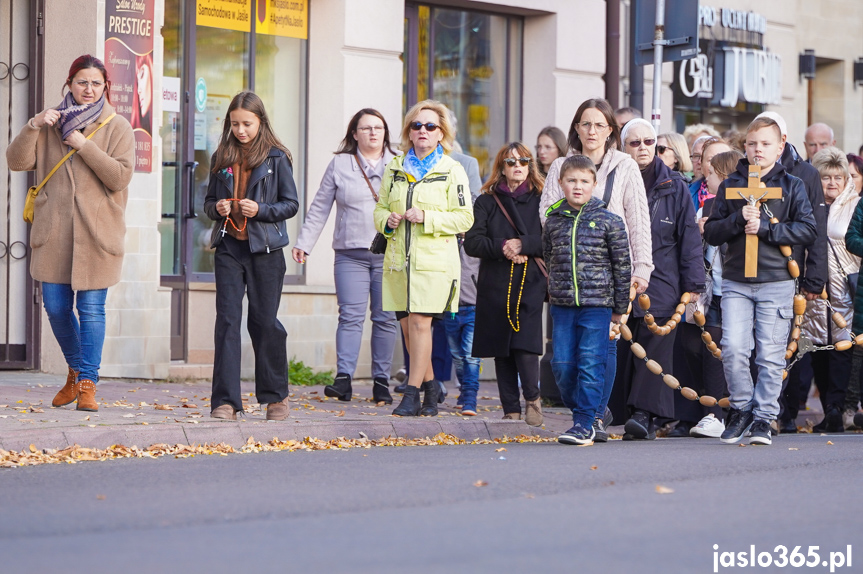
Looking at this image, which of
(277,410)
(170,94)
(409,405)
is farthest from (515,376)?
(170,94)

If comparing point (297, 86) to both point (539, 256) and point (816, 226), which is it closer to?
point (539, 256)

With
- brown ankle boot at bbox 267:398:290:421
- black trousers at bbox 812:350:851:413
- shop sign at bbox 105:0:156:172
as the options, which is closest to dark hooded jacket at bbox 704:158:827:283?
black trousers at bbox 812:350:851:413

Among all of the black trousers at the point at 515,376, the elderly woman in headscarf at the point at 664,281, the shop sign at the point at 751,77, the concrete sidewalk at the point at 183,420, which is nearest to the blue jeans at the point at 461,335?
the concrete sidewalk at the point at 183,420

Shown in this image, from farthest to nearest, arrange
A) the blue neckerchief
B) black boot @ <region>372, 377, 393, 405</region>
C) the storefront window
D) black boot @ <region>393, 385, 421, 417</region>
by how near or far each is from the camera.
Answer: the storefront window → black boot @ <region>372, 377, 393, 405</region> → the blue neckerchief → black boot @ <region>393, 385, 421, 417</region>

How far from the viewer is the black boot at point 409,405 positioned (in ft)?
30.2

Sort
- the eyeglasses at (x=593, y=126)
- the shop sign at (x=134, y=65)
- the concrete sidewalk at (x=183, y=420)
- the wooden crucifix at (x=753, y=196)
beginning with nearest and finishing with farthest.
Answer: the concrete sidewalk at (x=183, y=420) → the wooden crucifix at (x=753, y=196) → the eyeglasses at (x=593, y=126) → the shop sign at (x=134, y=65)

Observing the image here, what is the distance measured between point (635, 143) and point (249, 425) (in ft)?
10.8

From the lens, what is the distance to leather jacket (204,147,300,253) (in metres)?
8.62

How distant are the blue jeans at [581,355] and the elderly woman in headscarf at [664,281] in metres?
0.81

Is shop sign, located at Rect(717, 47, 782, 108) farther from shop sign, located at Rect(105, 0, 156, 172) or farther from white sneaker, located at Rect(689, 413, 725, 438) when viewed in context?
white sneaker, located at Rect(689, 413, 725, 438)

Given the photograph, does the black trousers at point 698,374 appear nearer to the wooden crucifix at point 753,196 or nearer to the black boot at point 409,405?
the wooden crucifix at point 753,196

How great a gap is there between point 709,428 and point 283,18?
5.99m

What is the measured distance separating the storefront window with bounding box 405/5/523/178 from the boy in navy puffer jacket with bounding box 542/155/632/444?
6.06 meters

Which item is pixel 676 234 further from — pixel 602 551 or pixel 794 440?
pixel 602 551
